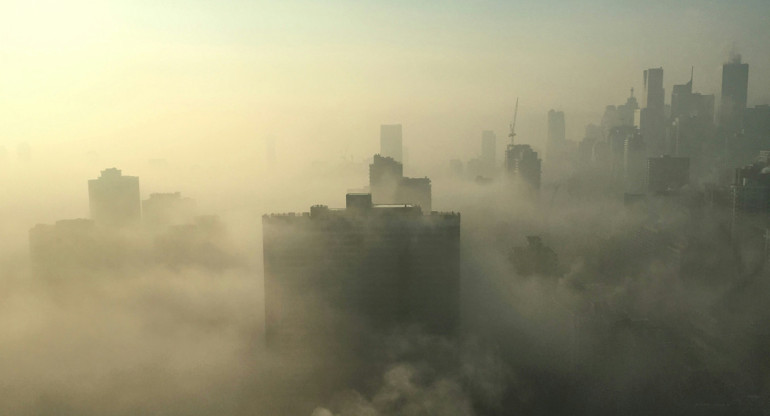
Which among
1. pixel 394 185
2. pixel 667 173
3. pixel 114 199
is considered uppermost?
pixel 667 173

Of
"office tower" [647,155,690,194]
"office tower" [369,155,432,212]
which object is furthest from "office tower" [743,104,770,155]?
"office tower" [369,155,432,212]

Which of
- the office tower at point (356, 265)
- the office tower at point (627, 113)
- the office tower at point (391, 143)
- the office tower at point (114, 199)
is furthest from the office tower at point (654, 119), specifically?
the office tower at point (114, 199)

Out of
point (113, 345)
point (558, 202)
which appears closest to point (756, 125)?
point (558, 202)

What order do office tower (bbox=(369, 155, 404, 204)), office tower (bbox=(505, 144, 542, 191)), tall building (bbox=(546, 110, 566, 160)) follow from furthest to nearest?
office tower (bbox=(505, 144, 542, 191)) < tall building (bbox=(546, 110, 566, 160)) < office tower (bbox=(369, 155, 404, 204))

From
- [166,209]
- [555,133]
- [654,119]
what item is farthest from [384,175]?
[654,119]

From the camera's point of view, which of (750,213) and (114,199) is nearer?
(750,213)

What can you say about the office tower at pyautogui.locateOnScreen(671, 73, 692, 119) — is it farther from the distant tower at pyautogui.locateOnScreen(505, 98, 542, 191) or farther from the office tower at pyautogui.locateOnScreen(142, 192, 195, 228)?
the office tower at pyautogui.locateOnScreen(142, 192, 195, 228)

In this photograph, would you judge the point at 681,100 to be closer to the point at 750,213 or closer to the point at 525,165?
→ the point at 525,165

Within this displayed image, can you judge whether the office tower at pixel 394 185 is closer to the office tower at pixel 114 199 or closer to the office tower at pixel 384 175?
the office tower at pixel 384 175
